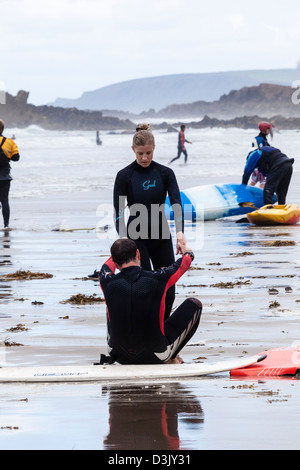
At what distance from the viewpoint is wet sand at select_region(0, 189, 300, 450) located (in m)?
4.21

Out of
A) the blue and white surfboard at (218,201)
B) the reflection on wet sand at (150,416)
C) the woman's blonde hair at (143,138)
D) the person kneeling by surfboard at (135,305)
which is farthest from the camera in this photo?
the blue and white surfboard at (218,201)

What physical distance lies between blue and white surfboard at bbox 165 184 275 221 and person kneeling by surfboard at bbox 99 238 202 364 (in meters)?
10.2

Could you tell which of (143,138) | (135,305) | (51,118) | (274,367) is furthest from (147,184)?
(51,118)

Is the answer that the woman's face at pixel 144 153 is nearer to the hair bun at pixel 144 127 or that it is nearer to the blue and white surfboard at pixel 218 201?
the hair bun at pixel 144 127

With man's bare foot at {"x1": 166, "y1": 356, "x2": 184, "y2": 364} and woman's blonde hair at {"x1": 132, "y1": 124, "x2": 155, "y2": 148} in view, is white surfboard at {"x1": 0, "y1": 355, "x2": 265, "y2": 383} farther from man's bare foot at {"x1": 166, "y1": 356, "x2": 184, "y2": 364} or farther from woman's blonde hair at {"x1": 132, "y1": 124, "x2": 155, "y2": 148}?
woman's blonde hair at {"x1": 132, "y1": 124, "x2": 155, "y2": 148}

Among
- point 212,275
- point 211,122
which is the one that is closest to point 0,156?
point 212,275

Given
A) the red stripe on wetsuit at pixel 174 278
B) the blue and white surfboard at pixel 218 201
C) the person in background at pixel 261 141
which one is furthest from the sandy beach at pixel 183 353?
the blue and white surfboard at pixel 218 201

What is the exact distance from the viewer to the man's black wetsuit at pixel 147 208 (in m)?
6.72

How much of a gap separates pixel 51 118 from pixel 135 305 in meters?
134

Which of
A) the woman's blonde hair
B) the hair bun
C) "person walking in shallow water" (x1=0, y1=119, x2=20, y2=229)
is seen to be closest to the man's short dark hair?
the woman's blonde hair

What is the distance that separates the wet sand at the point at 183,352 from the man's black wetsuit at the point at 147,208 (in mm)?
782

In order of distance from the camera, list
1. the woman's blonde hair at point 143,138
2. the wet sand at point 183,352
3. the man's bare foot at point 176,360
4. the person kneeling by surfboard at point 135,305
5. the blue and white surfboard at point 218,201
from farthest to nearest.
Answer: the blue and white surfboard at point 218,201 → the woman's blonde hair at point 143,138 → the man's bare foot at point 176,360 → the person kneeling by surfboard at point 135,305 → the wet sand at point 183,352

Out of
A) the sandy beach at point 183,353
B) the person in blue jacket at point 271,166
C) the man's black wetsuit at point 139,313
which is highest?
the person in blue jacket at point 271,166

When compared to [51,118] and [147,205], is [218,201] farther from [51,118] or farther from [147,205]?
[51,118]
